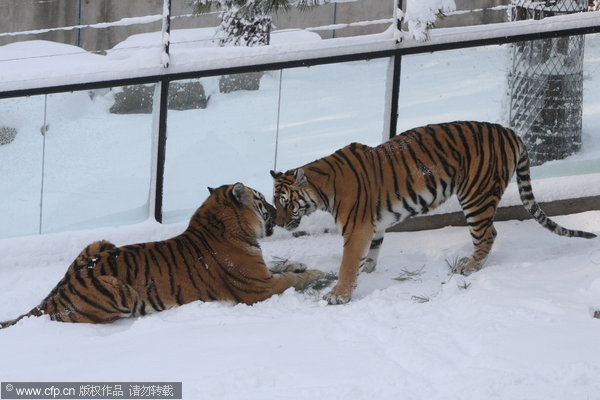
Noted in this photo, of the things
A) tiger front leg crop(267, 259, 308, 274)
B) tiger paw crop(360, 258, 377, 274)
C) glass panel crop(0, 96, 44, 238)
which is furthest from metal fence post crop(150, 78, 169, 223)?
tiger paw crop(360, 258, 377, 274)

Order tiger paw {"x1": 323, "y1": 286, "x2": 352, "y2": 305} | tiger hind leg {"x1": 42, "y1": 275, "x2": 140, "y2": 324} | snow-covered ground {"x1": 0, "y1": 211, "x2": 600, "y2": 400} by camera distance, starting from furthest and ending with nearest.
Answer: tiger paw {"x1": 323, "y1": 286, "x2": 352, "y2": 305}, tiger hind leg {"x1": 42, "y1": 275, "x2": 140, "y2": 324}, snow-covered ground {"x1": 0, "y1": 211, "x2": 600, "y2": 400}

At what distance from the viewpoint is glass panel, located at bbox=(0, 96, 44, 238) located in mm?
8047

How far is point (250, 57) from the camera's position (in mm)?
8227

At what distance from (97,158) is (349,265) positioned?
2147 mm

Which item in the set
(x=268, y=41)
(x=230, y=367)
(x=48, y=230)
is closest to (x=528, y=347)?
(x=230, y=367)

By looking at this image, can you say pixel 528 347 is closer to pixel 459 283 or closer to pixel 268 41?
pixel 459 283

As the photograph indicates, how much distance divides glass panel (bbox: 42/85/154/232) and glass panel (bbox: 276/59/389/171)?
0.98 m

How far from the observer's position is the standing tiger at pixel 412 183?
736cm

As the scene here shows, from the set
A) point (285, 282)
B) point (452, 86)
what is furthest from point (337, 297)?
point (452, 86)

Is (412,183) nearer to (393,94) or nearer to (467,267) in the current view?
(467,267)

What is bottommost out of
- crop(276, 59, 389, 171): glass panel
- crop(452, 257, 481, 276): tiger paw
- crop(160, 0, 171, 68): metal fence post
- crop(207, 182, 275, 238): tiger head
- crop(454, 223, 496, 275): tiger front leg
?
crop(452, 257, 481, 276): tiger paw

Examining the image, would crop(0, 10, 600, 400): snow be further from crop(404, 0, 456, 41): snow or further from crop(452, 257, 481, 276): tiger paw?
crop(404, 0, 456, 41): snow

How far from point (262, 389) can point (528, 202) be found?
9.08 feet

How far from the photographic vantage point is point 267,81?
8367 mm
